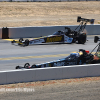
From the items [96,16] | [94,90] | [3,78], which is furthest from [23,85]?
[96,16]

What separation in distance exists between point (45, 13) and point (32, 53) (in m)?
21.3

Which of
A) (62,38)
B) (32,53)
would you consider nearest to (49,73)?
(32,53)

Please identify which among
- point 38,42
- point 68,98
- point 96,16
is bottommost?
point 68,98

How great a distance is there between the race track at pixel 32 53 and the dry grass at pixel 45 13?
1020 centimetres

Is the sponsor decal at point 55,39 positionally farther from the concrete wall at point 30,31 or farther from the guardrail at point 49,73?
the guardrail at point 49,73

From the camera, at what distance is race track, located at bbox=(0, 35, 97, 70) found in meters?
14.8

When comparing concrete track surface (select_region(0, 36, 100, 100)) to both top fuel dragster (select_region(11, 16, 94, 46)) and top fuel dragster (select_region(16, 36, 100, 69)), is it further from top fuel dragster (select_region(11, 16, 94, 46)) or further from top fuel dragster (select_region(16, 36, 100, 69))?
top fuel dragster (select_region(16, 36, 100, 69))

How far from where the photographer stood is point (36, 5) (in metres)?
41.8

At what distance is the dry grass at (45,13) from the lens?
31078 millimetres

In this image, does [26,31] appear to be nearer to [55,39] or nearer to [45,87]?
[55,39]

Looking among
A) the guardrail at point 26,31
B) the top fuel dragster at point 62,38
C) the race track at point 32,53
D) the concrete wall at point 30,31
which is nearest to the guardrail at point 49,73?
the race track at point 32,53

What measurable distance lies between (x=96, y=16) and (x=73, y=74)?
2735 centimetres

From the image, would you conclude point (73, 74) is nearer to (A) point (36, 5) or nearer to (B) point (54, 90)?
(B) point (54, 90)

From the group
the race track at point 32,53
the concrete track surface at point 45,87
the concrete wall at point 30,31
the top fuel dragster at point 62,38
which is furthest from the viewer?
the concrete wall at point 30,31
